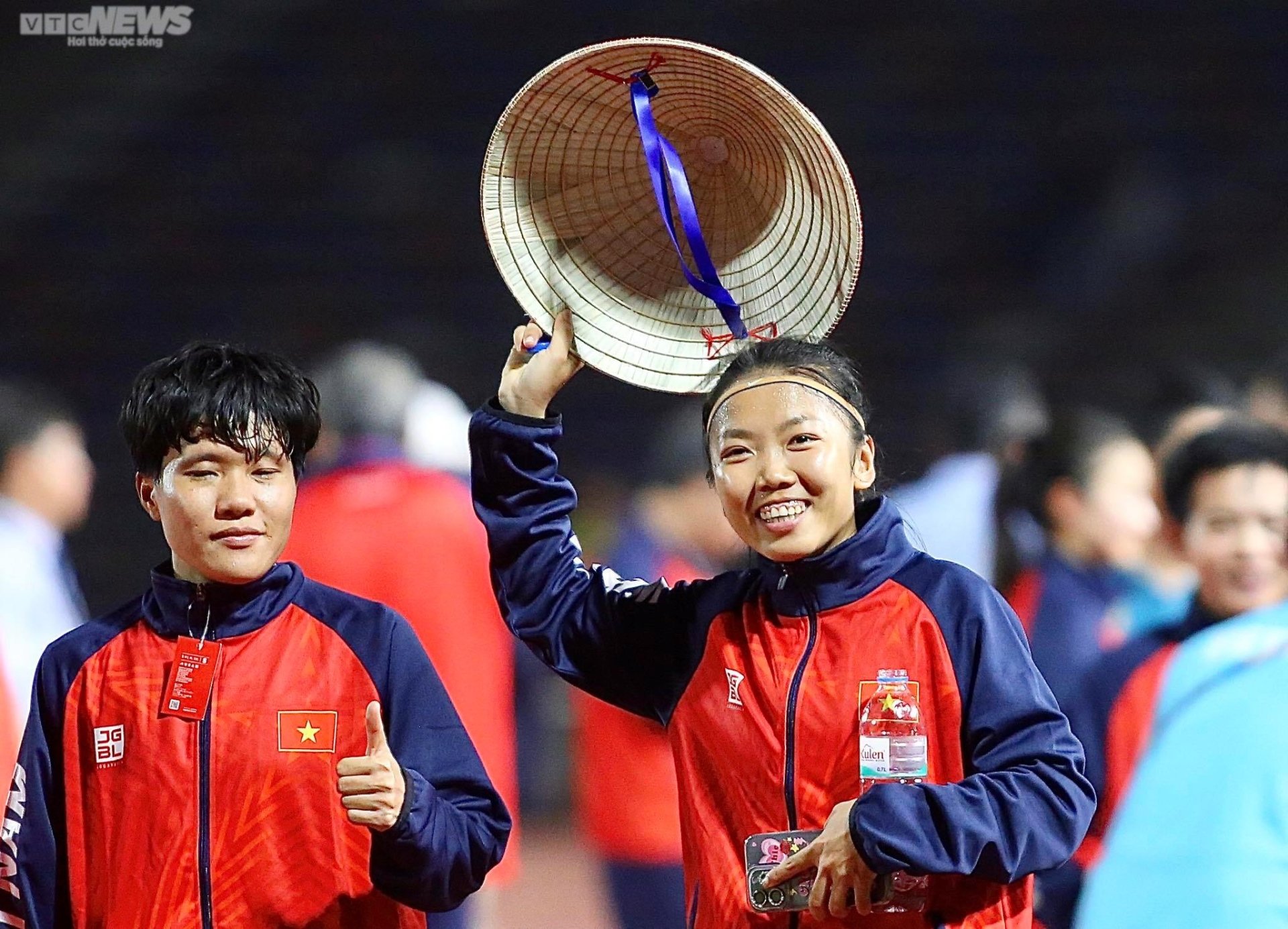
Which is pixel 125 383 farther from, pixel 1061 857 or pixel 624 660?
pixel 1061 857

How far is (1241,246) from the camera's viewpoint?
21.1 feet

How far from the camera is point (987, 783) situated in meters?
1.74

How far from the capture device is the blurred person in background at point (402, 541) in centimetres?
381

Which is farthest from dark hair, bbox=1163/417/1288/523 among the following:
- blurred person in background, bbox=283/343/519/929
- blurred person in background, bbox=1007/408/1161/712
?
blurred person in background, bbox=283/343/519/929

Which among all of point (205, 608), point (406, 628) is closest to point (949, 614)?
point (406, 628)

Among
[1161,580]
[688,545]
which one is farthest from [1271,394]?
[688,545]

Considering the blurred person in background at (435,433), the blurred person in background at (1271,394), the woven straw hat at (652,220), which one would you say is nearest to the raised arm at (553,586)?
the woven straw hat at (652,220)

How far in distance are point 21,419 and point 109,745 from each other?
9.13 ft

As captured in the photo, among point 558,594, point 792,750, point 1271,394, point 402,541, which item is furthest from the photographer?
point 1271,394

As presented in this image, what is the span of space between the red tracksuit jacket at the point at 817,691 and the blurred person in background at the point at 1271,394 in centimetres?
263

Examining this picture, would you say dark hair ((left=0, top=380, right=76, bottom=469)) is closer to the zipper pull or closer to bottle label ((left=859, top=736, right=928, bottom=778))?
the zipper pull

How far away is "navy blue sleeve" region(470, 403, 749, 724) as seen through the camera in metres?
2.04

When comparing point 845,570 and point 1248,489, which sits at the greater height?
point 1248,489

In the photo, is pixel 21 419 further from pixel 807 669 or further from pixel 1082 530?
pixel 807 669
